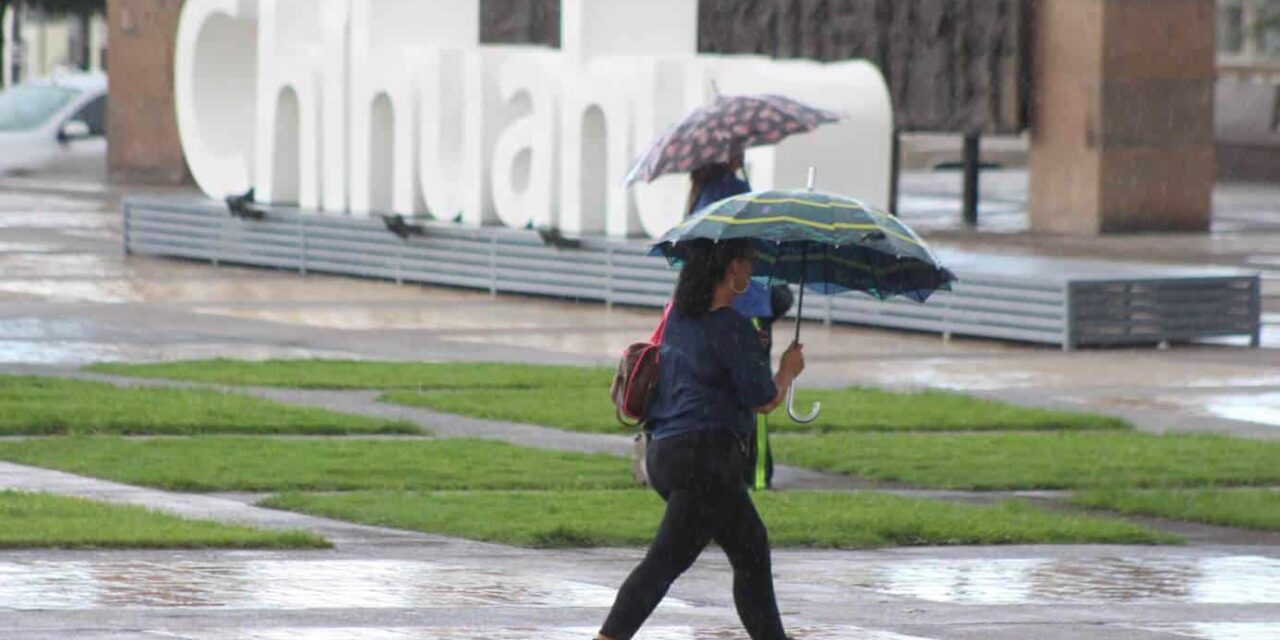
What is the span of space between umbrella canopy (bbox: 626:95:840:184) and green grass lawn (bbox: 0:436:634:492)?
1.55m

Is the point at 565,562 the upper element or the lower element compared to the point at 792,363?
lower

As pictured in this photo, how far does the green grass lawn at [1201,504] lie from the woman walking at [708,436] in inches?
178

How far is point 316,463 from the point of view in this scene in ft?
44.4

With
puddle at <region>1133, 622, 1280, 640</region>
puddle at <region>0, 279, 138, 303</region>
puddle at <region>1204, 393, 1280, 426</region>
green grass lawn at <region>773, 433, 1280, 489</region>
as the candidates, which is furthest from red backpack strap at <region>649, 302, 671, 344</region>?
puddle at <region>0, 279, 138, 303</region>

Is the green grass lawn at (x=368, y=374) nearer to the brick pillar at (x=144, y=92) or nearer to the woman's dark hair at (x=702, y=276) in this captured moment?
the woman's dark hair at (x=702, y=276)

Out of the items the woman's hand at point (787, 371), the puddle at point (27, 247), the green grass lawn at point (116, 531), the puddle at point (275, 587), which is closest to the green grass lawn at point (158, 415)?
the green grass lawn at point (116, 531)

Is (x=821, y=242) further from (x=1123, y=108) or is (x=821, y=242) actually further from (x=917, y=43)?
(x=917, y=43)

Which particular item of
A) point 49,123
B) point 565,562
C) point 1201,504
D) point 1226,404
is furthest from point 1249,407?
point 49,123

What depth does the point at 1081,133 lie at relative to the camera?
31609 mm

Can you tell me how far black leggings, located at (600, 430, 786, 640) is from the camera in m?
8.34

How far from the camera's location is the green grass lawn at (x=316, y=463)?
1298 cm

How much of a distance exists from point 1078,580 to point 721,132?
9.62 feet

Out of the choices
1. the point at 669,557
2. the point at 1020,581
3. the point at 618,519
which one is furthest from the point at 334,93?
the point at 669,557

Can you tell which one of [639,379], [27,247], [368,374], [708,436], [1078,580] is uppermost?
[639,379]
